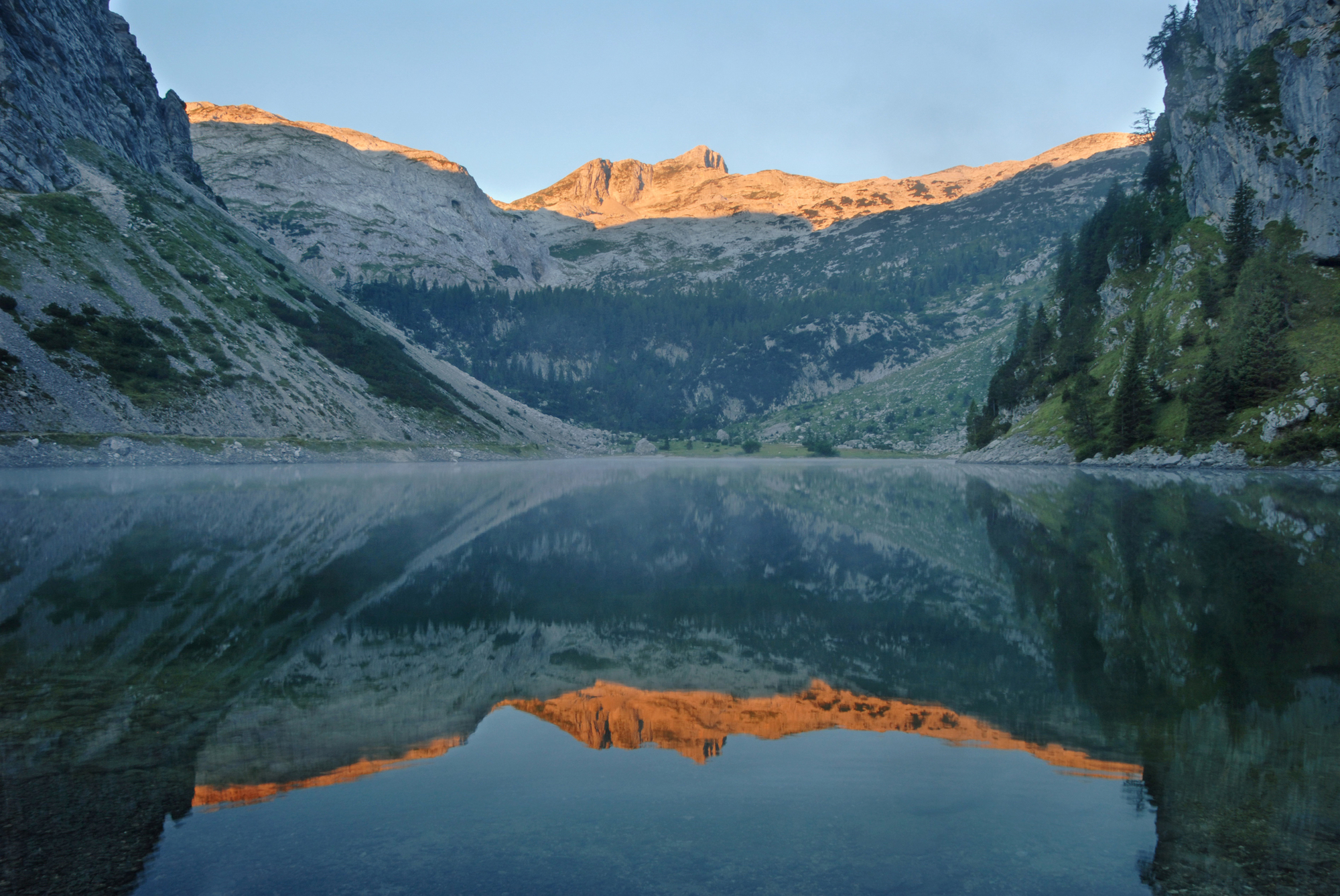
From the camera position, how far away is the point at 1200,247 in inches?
3583

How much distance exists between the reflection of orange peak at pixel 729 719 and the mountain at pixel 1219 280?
2814 inches

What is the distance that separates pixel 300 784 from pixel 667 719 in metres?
4.99

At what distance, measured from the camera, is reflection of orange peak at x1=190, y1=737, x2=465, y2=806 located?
831 centimetres

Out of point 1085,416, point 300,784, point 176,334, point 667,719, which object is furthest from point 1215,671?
point 176,334

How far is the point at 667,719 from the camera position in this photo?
11.4 m

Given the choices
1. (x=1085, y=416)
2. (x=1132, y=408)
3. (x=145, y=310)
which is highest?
(x=1132, y=408)

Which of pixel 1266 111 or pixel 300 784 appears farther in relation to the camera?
pixel 1266 111

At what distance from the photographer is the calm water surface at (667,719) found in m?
7.14

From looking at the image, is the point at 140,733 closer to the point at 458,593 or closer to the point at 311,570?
the point at 458,593

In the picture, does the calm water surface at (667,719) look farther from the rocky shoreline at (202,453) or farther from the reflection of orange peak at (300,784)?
the rocky shoreline at (202,453)

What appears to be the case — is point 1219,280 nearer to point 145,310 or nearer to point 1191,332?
point 1191,332

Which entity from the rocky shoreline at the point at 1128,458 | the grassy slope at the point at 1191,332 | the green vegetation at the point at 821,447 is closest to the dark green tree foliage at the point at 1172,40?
the grassy slope at the point at 1191,332

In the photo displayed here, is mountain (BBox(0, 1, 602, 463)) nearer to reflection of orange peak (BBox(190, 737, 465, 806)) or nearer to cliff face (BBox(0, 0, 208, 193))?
cliff face (BBox(0, 0, 208, 193))

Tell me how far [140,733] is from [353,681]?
3.13 m
